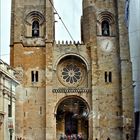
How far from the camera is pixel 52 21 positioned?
49.1 meters

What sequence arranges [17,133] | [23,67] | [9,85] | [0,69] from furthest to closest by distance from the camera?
[23,67] → [17,133] → [9,85] → [0,69]

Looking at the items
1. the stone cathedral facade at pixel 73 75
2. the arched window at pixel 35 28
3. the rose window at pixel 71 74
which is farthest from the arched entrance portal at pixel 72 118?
the arched window at pixel 35 28

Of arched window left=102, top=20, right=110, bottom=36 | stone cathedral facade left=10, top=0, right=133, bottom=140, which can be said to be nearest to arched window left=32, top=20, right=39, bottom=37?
stone cathedral facade left=10, top=0, right=133, bottom=140

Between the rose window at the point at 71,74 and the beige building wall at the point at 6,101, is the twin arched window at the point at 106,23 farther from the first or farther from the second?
the beige building wall at the point at 6,101

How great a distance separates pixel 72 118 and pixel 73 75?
14.2 ft

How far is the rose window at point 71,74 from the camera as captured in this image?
159 feet

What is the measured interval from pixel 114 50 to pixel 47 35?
270 inches

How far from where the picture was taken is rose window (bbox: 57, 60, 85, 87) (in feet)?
158

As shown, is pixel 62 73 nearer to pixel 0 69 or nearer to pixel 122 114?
pixel 122 114

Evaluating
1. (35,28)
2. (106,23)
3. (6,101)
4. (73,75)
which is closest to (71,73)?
(73,75)

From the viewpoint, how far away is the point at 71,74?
160ft

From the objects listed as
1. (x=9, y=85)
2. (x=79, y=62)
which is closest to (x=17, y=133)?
(x=9, y=85)

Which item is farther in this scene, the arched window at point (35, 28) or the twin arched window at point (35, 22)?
the twin arched window at point (35, 22)

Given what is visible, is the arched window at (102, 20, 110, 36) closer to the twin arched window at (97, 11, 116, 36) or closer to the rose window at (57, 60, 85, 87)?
the twin arched window at (97, 11, 116, 36)
